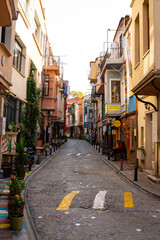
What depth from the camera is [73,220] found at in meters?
5.41

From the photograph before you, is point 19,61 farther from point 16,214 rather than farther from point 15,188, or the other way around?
point 16,214

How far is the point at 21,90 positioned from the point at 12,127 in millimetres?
3707

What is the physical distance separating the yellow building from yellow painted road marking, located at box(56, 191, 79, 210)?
445 centimetres

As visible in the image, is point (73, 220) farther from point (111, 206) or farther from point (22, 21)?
point (22, 21)

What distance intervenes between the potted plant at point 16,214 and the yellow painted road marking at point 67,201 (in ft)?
5.65

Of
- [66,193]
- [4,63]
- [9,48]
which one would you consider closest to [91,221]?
[66,193]

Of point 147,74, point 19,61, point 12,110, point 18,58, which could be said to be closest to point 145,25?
point 147,74

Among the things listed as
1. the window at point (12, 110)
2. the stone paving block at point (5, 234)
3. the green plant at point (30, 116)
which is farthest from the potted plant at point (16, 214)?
the green plant at point (30, 116)

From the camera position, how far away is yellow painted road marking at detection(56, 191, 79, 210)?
21.1 ft

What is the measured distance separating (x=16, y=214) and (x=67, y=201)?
8.09 ft

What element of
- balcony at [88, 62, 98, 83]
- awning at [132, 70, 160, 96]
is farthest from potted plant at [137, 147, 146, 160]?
balcony at [88, 62, 98, 83]

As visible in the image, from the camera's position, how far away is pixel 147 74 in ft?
29.7

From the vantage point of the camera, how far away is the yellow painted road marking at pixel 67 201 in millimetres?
6423

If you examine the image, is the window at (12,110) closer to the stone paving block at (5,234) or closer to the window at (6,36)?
the window at (6,36)
